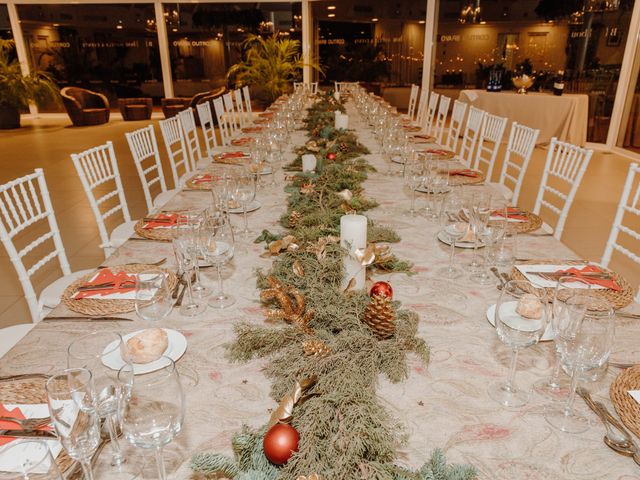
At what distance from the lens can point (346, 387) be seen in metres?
0.97

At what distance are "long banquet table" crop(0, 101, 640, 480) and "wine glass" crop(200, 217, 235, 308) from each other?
1.9 inches

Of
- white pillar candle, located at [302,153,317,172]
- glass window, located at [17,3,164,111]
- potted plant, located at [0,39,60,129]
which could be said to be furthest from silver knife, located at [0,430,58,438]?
glass window, located at [17,3,164,111]

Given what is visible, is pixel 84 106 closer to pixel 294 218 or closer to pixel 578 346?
pixel 294 218

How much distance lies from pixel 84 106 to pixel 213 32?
10.9 ft

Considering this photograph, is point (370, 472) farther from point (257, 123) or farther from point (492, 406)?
point (257, 123)

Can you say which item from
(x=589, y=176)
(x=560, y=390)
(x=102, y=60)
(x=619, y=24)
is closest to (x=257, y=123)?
(x=589, y=176)

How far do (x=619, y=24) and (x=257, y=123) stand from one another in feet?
19.7

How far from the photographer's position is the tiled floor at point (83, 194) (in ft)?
11.8

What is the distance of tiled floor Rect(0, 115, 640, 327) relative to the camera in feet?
11.8

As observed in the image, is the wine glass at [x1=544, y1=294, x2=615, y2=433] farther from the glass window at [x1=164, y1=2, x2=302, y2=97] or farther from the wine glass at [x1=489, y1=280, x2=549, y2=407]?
the glass window at [x1=164, y1=2, x2=302, y2=97]

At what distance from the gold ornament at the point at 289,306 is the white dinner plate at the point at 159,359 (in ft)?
0.77

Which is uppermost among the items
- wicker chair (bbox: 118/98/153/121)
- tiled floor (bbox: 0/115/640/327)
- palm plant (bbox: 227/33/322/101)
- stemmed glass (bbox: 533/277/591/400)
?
palm plant (bbox: 227/33/322/101)

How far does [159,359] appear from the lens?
1077 millimetres

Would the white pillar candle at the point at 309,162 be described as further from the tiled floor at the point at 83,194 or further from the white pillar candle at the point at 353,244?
the tiled floor at the point at 83,194
